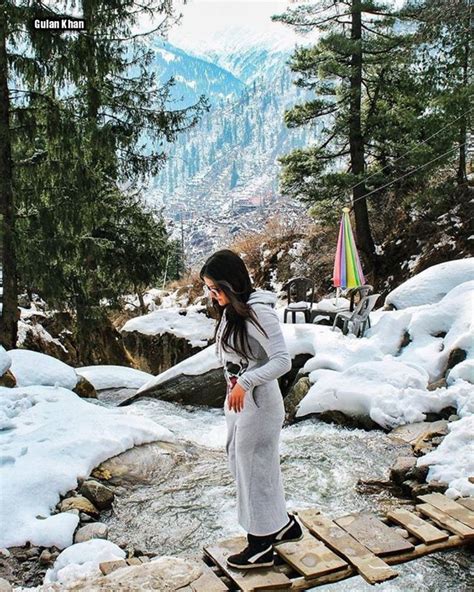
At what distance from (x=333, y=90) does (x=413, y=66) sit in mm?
2189

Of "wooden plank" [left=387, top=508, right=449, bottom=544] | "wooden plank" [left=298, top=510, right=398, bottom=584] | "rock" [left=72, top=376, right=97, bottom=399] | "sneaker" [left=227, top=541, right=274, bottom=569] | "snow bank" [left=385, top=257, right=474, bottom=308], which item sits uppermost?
"snow bank" [left=385, top=257, right=474, bottom=308]

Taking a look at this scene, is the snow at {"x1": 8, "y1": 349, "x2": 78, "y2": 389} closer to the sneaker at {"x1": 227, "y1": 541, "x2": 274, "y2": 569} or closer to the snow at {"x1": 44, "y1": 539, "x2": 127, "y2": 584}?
the snow at {"x1": 44, "y1": 539, "x2": 127, "y2": 584}

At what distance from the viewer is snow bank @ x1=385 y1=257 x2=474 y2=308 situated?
8.69m

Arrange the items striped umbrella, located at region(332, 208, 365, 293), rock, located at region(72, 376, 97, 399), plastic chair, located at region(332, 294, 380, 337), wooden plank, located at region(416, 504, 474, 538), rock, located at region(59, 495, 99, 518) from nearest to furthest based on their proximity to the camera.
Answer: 1. wooden plank, located at region(416, 504, 474, 538)
2. rock, located at region(59, 495, 99, 518)
3. rock, located at region(72, 376, 97, 399)
4. plastic chair, located at region(332, 294, 380, 337)
5. striped umbrella, located at region(332, 208, 365, 293)

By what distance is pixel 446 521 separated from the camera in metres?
3.05

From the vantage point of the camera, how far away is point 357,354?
23.9ft

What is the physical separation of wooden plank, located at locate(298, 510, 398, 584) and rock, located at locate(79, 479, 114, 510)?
1.68m

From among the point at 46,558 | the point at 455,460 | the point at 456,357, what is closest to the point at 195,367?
the point at 456,357

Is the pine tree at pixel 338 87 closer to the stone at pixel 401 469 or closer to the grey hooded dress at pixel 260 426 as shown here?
the stone at pixel 401 469

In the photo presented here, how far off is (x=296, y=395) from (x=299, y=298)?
436 centimetres

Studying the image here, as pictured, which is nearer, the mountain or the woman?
the woman

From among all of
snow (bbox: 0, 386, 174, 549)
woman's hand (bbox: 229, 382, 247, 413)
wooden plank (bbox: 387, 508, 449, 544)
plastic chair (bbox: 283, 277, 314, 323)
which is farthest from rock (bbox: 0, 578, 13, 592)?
plastic chair (bbox: 283, 277, 314, 323)

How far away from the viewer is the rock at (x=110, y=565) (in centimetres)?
286

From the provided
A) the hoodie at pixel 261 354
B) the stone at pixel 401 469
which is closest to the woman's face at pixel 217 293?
the hoodie at pixel 261 354
